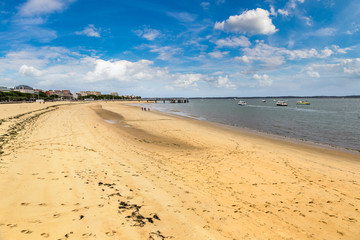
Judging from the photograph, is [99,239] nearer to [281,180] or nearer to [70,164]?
[70,164]

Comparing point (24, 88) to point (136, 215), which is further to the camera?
point (24, 88)

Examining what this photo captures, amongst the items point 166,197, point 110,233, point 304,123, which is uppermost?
point 110,233

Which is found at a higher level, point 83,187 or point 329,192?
point 83,187

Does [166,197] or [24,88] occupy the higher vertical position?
[24,88]

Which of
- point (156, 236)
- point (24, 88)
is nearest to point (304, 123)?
point (156, 236)

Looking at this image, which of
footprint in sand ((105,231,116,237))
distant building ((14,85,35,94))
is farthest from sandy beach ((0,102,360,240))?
distant building ((14,85,35,94))

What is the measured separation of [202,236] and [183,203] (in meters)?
1.37

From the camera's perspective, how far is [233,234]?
161 inches

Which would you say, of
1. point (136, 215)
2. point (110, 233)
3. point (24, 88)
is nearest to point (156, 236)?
point (136, 215)

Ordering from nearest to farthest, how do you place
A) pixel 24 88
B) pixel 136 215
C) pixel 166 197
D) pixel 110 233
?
pixel 110 233, pixel 136 215, pixel 166 197, pixel 24 88

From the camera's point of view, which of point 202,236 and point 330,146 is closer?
point 202,236

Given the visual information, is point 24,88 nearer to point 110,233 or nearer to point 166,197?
point 166,197

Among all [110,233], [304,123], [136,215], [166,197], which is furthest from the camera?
[304,123]

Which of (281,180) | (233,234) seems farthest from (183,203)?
(281,180)
